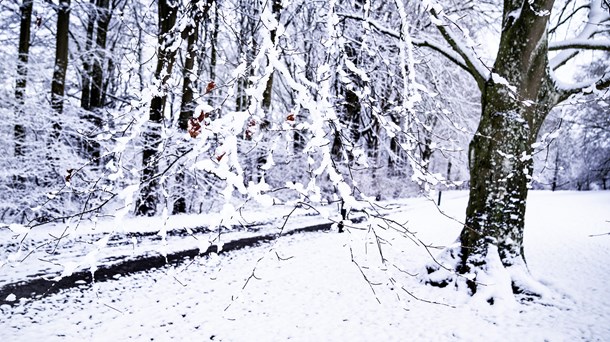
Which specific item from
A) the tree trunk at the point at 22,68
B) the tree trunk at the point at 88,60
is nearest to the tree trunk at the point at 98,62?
the tree trunk at the point at 88,60

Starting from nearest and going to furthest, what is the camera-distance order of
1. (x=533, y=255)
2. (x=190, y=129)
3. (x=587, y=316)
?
(x=190, y=129) < (x=587, y=316) < (x=533, y=255)

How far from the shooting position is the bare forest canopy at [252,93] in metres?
1.64

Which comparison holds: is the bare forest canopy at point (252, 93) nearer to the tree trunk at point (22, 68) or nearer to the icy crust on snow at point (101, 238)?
the tree trunk at point (22, 68)

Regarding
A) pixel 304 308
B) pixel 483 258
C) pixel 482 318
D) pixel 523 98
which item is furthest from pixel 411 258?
pixel 523 98

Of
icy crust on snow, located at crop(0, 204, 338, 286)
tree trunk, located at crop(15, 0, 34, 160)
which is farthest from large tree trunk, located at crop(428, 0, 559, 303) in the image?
tree trunk, located at crop(15, 0, 34, 160)

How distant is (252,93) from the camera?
1.51 meters

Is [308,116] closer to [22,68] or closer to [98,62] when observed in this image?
[22,68]

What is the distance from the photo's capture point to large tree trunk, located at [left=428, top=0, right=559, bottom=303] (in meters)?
5.19

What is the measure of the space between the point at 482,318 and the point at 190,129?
4707mm

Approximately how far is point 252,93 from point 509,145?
4.83 meters

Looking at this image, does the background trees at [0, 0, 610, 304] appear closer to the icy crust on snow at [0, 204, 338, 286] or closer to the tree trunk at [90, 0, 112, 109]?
the tree trunk at [90, 0, 112, 109]

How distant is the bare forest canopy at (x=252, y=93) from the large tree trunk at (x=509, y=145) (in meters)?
0.06

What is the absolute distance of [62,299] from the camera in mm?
4957

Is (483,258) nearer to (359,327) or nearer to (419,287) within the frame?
(419,287)
